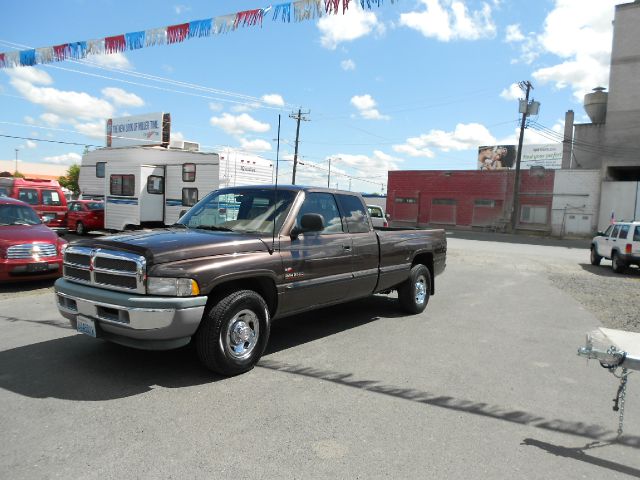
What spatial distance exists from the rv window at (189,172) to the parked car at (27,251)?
957 centimetres

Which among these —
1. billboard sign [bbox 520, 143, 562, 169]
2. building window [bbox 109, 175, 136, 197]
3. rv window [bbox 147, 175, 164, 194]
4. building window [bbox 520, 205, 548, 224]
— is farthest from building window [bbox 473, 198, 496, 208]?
billboard sign [bbox 520, 143, 562, 169]

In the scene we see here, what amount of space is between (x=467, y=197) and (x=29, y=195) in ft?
112

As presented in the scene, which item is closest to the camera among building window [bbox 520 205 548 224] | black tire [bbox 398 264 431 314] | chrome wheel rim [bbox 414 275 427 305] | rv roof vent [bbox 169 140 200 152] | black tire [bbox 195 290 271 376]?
black tire [bbox 195 290 271 376]

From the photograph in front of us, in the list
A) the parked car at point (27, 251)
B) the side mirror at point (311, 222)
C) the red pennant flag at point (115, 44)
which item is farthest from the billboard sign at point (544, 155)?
the side mirror at point (311, 222)

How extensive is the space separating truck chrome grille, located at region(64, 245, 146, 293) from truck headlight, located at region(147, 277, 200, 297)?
0.07 meters

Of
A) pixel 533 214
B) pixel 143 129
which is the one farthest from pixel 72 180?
pixel 533 214

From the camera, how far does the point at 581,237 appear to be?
35.7 meters

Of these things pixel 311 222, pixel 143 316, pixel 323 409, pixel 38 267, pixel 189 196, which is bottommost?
pixel 323 409

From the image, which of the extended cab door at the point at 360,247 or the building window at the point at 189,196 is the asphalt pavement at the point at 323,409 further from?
the building window at the point at 189,196

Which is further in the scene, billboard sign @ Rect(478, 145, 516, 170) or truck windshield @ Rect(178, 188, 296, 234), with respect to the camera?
billboard sign @ Rect(478, 145, 516, 170)

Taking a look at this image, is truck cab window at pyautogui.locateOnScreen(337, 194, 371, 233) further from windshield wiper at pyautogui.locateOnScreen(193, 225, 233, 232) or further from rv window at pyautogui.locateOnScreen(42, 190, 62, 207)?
rv window at pyautogui.locateOnScreen(42, 190, 62, 207)

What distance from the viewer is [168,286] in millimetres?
4027

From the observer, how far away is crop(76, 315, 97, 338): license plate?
14.0 feet

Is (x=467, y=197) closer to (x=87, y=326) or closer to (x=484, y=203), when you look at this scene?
(x=484, y=203)
